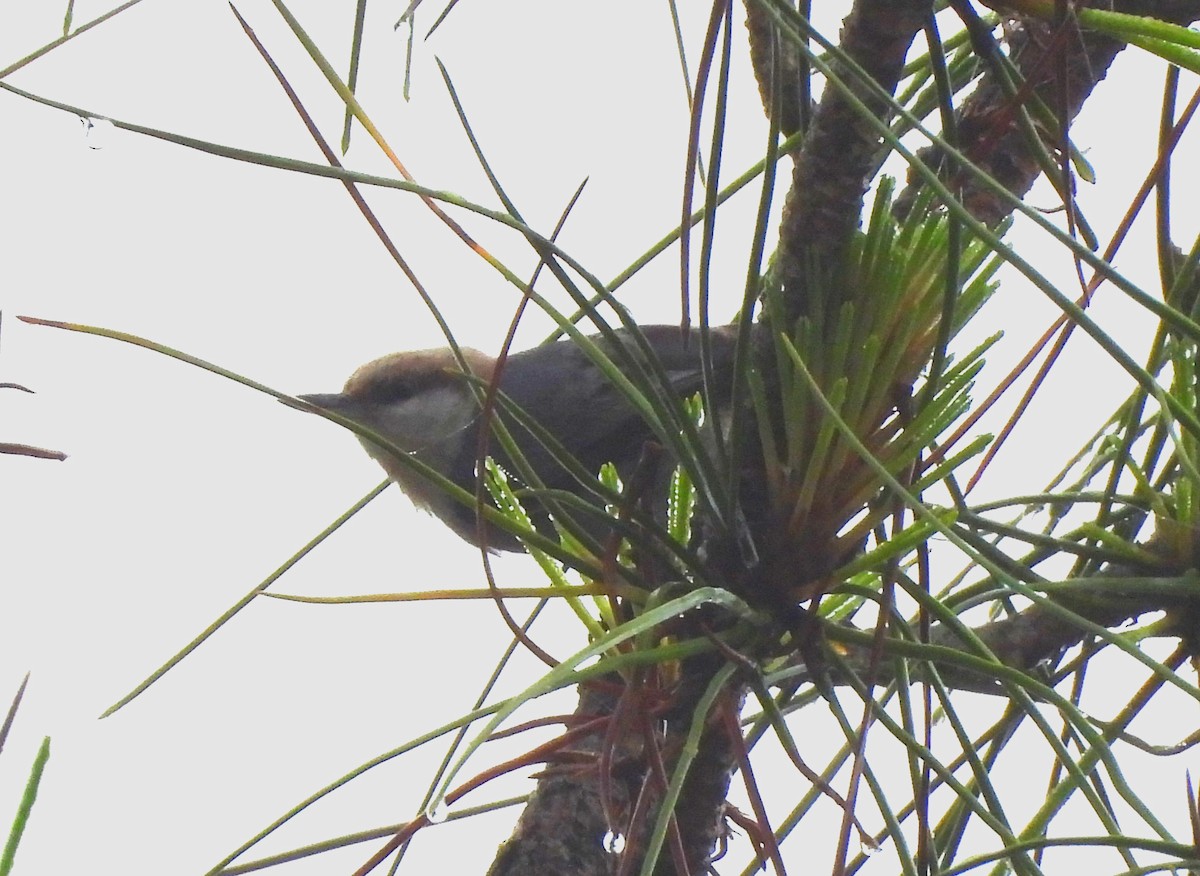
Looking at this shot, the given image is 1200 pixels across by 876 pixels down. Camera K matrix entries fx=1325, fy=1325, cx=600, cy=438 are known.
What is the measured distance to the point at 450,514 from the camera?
2564 mm

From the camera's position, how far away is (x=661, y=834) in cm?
66

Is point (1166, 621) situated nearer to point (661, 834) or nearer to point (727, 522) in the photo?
point (727, 522)

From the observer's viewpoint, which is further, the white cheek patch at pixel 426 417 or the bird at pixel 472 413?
the white cheek patch at pixel 426 417

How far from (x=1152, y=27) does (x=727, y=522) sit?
1.24 feet

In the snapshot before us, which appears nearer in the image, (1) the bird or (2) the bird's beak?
(1) the bird

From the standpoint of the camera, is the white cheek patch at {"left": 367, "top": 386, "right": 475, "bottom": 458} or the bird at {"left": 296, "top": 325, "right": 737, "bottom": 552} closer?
the bird at {"left": 296, "top": 325, "right": 737, "bottom": 552}

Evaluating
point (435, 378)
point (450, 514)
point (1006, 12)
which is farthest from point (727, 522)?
point (435, 378)

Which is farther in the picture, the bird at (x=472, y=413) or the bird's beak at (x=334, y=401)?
the bird's beak at (x=334, y=401)

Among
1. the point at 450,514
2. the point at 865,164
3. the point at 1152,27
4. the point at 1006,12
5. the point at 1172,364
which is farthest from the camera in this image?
the point at 450,514

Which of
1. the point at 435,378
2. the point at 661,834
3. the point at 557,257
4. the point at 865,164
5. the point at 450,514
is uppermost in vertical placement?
the point at 435,378

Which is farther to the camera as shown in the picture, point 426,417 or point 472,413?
point 426,417

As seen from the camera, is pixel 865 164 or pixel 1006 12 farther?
pixel 865 164

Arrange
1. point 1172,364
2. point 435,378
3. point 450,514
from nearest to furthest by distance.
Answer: point 1172,364 → point 450,514 → point 435,378

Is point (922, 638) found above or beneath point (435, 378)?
beneath
